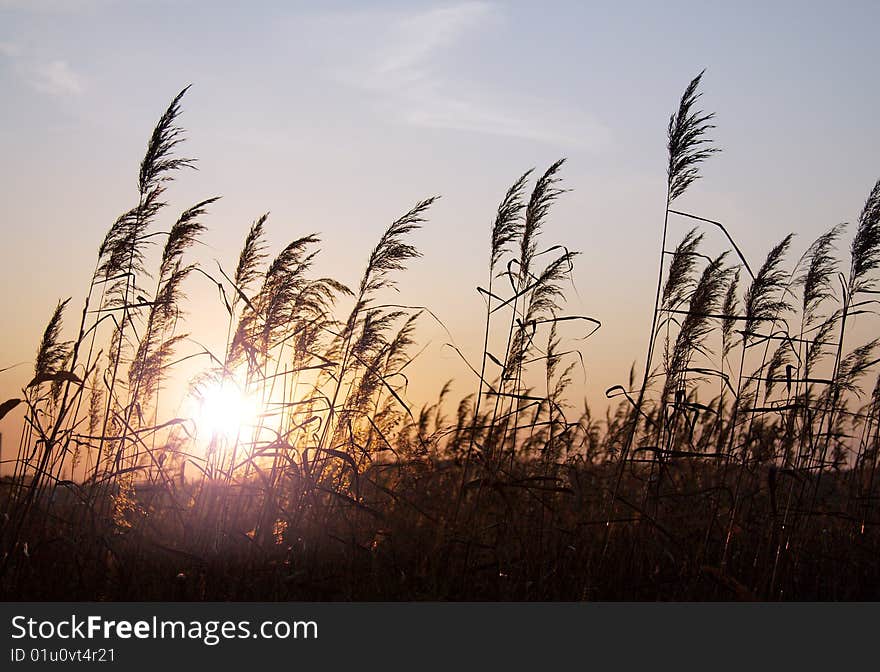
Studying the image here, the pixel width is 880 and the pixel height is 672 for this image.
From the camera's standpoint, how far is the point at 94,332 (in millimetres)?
5676

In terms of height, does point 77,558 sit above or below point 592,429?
below

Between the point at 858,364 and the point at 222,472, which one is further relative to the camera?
the point at 858,364

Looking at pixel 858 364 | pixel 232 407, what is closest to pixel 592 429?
pixel 858 364

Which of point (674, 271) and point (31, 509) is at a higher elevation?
point (674, 271)

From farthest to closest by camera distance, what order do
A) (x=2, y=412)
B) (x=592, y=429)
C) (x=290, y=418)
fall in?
(x=592, y=429)
(x=290, y=418)
(x=2, y=412)

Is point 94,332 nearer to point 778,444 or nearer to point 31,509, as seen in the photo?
point 31,509
